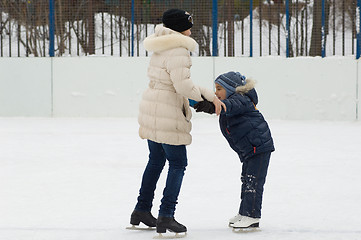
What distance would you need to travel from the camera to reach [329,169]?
6848 mm

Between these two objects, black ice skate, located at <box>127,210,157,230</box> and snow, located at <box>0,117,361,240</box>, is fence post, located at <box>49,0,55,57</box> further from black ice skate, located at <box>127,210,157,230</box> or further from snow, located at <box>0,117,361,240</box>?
black ice skate, located at <box>127,210,157,230</box>

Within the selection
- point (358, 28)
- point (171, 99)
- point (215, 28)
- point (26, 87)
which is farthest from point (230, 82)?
point (26, 87)

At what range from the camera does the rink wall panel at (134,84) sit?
1208cm

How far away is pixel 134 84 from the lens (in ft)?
40.8

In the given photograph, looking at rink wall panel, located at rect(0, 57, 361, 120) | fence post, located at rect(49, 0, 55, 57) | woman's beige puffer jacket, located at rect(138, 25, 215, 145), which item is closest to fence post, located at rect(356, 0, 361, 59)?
rink wall panel, located at rect(0, 57, 361, 120)

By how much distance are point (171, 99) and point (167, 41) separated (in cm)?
34

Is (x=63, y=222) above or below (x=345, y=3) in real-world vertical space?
below

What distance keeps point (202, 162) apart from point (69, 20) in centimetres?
614

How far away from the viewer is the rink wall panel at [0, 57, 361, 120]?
12.1 metres

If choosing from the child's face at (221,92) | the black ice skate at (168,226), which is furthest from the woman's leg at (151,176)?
the child's face at (221,92)

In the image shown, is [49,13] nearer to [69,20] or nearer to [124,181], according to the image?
[69,20]

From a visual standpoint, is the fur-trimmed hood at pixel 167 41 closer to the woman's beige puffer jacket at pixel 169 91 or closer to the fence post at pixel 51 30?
the woman's beige puffer jacket at pixel 169 91

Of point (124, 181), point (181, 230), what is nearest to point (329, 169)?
point (124, 181)

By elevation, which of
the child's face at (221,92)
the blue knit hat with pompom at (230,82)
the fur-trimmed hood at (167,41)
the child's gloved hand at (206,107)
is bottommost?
the child's gloved hand at (206,107)
